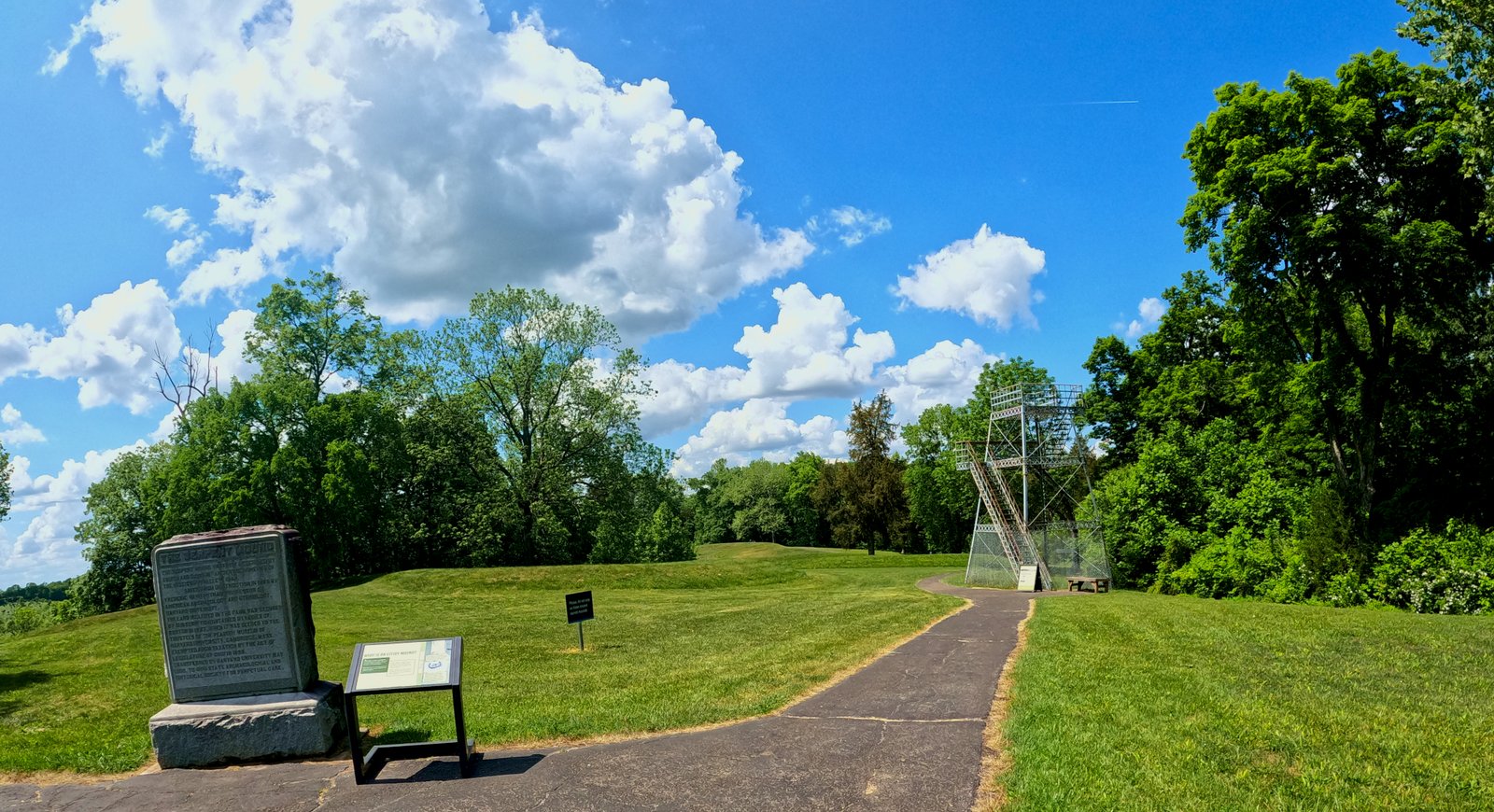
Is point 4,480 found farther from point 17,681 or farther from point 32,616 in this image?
point 32,616

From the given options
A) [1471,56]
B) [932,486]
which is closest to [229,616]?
[1471,56]

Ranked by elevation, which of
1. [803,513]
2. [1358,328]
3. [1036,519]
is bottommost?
[803,513]

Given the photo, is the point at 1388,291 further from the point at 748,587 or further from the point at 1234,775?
the point at 748,587

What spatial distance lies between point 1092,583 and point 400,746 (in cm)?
2639

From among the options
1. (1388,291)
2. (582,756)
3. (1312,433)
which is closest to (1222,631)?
(582,756)

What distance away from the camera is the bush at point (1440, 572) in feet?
60.2

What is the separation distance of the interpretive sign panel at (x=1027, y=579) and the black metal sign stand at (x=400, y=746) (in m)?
25.6

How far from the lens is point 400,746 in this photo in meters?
7.12

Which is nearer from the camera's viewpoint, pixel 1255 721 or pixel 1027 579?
pixel 1255 721

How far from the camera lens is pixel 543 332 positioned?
46125 mm

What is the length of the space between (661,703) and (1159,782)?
5307 millimetres

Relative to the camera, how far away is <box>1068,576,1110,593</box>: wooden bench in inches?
1102

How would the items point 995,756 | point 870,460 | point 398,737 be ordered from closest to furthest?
1. point 995,756
2. point 398,737
3. point 870,460

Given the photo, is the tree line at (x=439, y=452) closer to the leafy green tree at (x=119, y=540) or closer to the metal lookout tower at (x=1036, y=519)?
the leafy green tree at (x=119, y=540)
